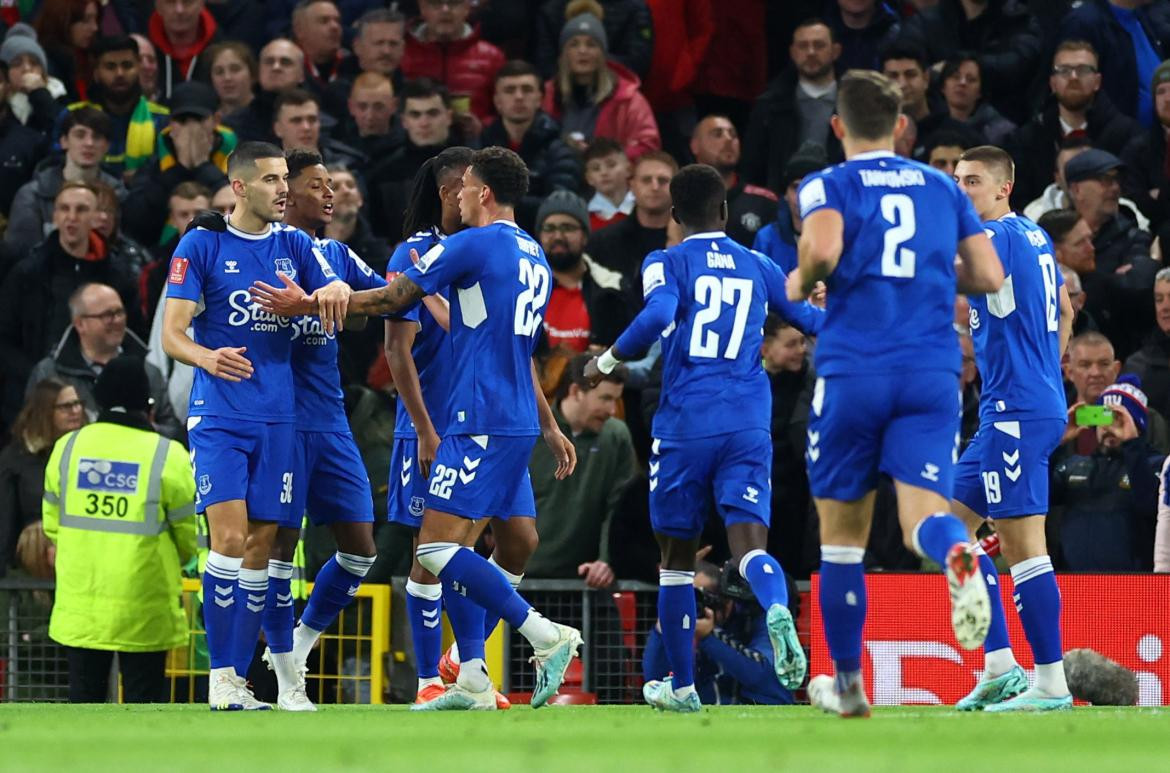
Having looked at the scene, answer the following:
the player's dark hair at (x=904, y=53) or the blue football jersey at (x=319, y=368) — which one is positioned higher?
the player's dark hair at (x=904, y=53)

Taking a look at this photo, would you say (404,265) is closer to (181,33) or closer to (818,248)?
(818,248)

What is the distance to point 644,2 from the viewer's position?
61.4 ft

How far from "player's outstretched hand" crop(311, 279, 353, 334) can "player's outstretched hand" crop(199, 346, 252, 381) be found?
446mm

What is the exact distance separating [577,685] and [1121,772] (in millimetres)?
7439

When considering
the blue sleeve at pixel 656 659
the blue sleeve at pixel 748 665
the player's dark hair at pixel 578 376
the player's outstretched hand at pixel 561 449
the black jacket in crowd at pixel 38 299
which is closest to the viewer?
the player's outstretched hand at pixel 561 449

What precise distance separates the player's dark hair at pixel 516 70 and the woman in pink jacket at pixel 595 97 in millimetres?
366

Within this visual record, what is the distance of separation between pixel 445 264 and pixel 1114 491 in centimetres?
488

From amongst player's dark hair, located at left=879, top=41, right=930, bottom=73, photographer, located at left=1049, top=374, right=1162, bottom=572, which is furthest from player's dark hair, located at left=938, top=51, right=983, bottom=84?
photographer, located at left=1049, top=374, right=1162, bottom=572

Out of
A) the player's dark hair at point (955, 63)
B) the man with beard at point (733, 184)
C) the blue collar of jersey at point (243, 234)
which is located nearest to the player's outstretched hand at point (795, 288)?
the blue collar of jersey at point (243, 234)

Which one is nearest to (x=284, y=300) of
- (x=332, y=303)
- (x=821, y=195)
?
(x=332, y=303)

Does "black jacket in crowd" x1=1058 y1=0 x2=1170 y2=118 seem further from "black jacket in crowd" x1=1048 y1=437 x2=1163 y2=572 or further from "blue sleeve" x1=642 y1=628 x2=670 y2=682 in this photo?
"blue sleeve" x1=642 y1=628 x2=670 y2=682

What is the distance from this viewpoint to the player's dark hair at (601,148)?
16.6 meters

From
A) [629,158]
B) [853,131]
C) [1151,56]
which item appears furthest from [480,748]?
[1151,56]

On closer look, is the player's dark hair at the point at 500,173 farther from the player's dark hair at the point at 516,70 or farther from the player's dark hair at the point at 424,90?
the player's dark hair at the point at 516,70
